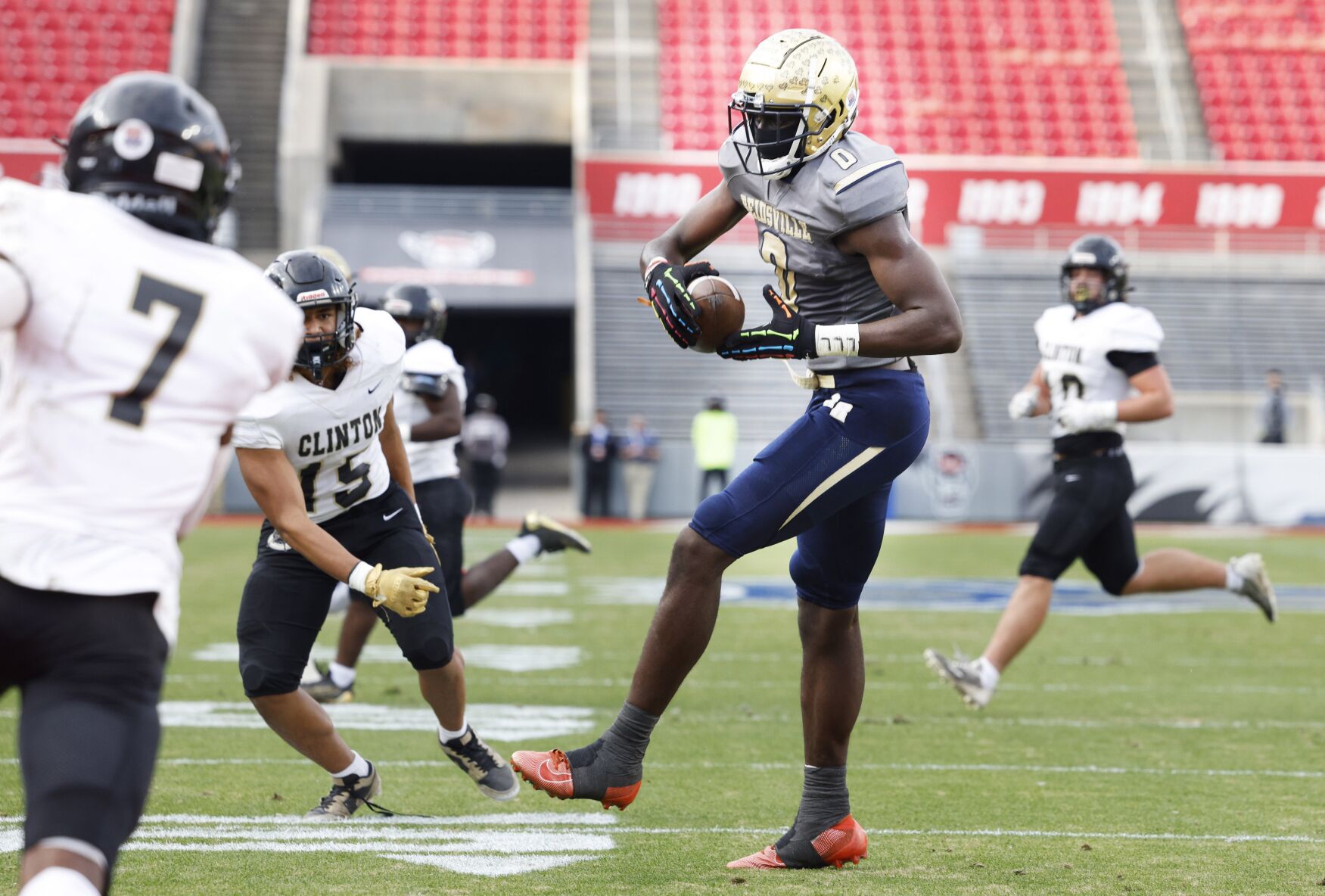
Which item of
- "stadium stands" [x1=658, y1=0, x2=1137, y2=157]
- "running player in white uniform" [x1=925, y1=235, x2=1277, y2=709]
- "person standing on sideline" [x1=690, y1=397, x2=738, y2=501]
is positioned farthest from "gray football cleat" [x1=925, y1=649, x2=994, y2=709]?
"stadium stands" [x1=658, y1=0, x2=1137, y2=157]

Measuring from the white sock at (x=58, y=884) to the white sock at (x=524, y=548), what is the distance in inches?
189

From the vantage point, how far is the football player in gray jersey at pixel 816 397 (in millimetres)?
3379

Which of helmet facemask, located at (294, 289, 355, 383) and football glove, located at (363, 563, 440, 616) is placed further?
helmet facemask, located at (294, 289, 355, 383)

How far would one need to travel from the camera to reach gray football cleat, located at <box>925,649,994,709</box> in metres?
5.50

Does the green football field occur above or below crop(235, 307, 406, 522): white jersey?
below

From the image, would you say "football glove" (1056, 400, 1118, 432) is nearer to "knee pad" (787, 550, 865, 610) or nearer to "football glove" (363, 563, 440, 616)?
"knee pad" (787, 550, 865, 610)

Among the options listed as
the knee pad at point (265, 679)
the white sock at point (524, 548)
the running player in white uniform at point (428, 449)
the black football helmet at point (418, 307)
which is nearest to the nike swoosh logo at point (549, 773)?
the knee pad at point (265, 679)

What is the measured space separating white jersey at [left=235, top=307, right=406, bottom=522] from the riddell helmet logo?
1513 millimetres

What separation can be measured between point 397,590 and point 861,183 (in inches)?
54.3

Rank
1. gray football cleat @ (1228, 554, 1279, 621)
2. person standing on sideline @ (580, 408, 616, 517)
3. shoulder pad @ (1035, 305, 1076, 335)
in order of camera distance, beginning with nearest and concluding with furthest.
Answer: shoulder pad @ (1035, 305, 1076, 335) < gray football cleat @ (1228, 554, 1279, 621) < person standing on sideline @ (580, 408, 616, 517)

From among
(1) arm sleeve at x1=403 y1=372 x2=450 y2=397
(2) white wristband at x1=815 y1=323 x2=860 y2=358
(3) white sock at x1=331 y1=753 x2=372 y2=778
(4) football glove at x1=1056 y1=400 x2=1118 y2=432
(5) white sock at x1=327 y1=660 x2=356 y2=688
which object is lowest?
(5) white sock at x1=327 y1=660 x2=356 y2=688

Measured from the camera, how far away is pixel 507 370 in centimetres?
2806

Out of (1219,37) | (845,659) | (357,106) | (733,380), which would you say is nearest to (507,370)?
(357,106)

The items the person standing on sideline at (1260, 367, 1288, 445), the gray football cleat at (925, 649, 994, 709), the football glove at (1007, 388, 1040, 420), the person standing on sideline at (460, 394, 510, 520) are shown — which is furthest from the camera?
the person standing on sideline at (1260, 367, 1288, 445)
